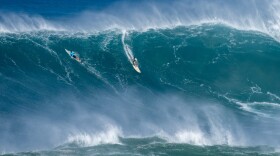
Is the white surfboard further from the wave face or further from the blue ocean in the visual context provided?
the wave face

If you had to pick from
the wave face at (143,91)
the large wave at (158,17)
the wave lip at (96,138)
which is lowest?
the wave lip at (96,138)

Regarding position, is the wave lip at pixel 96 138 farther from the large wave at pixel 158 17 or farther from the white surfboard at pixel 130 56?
the large wave at pixel 158 17

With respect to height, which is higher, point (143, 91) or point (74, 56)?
point (74, 56)

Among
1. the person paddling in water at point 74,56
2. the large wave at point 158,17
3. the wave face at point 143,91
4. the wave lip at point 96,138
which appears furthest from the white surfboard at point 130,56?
the wave lip at point 96,138

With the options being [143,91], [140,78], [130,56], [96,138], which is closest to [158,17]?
[130,56]

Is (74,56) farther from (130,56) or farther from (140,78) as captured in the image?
(140,78)

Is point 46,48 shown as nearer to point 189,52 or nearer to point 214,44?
point 189,52

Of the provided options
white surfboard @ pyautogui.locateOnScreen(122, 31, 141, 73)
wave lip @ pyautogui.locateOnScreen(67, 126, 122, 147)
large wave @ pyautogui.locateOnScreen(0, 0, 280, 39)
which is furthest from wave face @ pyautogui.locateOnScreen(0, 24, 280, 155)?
large wave @ pyautogui.locateOnScreen(0, 0, 280, 39)
